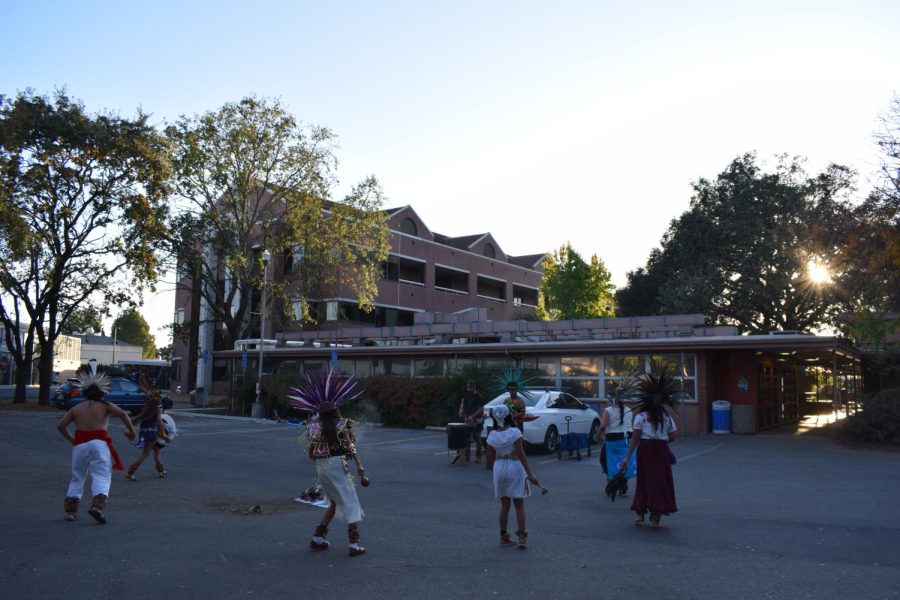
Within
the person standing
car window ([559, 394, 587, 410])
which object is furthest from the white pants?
car window ([559, 394, 587, 410])

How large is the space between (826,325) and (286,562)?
40949 mm

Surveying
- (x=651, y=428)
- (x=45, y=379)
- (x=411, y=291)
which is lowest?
(x=651, y=428)

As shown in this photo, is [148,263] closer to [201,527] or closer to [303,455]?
[303,455]

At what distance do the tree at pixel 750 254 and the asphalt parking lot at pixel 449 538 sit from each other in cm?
2675

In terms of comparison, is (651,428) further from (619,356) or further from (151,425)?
(619,356)

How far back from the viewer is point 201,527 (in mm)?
8953

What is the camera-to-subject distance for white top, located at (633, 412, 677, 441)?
9523mm

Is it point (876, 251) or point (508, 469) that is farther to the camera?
point (876, 251)

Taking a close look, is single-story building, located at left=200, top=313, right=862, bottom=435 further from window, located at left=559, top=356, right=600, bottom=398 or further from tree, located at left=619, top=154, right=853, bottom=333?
tree, located at left=619, top=154, right=853, bottom=333

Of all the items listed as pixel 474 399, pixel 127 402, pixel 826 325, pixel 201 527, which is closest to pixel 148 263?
pixel 127 402

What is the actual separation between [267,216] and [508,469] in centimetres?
3152

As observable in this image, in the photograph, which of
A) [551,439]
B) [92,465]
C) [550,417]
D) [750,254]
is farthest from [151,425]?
[750,254]

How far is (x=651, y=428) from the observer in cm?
958

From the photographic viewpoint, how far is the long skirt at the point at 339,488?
7680 millimetres
